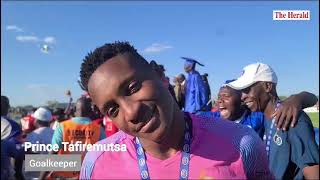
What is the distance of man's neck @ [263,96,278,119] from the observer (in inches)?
63.5

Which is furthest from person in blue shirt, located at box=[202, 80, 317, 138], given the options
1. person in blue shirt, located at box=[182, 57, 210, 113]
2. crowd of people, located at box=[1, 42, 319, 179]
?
crowd of people, located at box=[1, 42, 319, 179]

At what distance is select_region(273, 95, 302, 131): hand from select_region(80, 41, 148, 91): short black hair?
67 centimetres

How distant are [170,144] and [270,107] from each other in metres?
0.75

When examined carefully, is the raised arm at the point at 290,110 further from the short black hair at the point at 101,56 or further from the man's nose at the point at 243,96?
the short black hair at the point at 101,56

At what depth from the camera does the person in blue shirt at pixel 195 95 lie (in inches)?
78.6

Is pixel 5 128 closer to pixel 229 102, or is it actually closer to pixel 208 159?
pixel 229 102

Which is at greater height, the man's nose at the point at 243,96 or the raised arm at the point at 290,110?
the man's nose at the point at 243,96

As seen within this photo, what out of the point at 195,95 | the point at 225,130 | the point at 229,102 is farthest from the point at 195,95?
the point at 225,130

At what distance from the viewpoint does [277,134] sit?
4.94 feet

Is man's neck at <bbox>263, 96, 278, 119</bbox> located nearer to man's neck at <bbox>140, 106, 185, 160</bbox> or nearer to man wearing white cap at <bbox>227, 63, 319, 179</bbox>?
man wearing white cap at <bbox>227, 63, 319, 179</bbox>

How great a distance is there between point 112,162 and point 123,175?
0.14ft

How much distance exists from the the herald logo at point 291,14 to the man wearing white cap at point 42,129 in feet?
3.81

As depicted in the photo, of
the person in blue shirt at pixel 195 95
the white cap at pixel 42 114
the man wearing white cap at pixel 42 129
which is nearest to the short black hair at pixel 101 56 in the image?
the person in blue shirt at pixel 195 95

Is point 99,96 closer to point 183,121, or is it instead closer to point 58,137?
point 183,121
